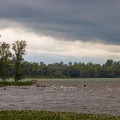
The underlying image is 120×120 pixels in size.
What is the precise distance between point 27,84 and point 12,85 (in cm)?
799

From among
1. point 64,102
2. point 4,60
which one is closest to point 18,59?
point 4,60

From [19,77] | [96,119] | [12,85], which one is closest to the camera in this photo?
[96,119]

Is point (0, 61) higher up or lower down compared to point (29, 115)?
higher up

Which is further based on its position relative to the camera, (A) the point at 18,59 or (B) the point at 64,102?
(A) the point at 18,59

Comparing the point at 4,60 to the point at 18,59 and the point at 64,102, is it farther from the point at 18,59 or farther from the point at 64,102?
the point at 64,102

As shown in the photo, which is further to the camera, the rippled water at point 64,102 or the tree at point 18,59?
the tree at point 18,59

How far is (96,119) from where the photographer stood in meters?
32.8

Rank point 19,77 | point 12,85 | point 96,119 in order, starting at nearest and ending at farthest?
point 96,119, point 12,85, point 19,77

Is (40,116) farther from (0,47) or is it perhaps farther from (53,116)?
(0,47)

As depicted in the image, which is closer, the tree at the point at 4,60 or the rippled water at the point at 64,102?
the rippled water at the point at 64,102

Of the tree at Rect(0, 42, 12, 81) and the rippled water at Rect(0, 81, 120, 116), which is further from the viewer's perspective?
the tree at Rect(0, 42, 12, 81)

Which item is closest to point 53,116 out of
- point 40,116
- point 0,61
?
point 40,116

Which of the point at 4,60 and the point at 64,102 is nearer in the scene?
the point at 64,102

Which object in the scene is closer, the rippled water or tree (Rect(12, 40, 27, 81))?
the rippled water
